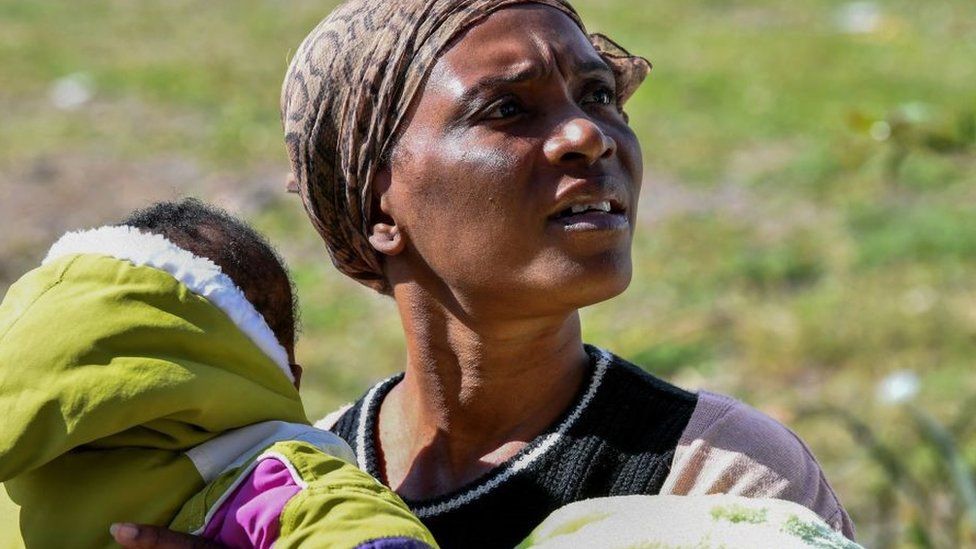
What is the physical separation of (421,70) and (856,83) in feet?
21.1

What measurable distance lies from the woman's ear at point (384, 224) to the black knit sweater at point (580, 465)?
0.40 metres

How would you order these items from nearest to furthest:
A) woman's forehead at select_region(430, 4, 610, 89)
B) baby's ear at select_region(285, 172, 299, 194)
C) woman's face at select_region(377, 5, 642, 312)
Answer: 1. woman's face at select_region(377, 5, 642, 312)
2. woman's forehead at select_region(430, 4, 610, 89)
3. baby's ear at select_region(285, 172, 299, 194)

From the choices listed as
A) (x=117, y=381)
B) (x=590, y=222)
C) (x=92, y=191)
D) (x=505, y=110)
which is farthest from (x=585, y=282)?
(x=92, y=191)

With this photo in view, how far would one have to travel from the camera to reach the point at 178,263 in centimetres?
193

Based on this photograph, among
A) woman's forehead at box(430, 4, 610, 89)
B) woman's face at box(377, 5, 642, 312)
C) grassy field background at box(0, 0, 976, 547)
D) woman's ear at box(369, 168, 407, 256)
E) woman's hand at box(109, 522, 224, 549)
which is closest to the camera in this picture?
woman's hand at box(109, 522, 224, 549)

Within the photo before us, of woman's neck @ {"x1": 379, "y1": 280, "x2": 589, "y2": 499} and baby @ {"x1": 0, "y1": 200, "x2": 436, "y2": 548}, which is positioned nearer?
baby @ {"x1": 0, "y1": 200, "x2": 436, "y2": 548}

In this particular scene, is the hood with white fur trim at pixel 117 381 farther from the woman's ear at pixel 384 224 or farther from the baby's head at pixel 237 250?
the woman's ear at pixel 384 224

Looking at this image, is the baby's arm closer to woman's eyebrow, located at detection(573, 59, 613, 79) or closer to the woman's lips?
the woman's lips

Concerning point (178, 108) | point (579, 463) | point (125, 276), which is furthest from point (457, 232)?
point (178, 108)

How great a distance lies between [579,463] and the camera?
2260 mm

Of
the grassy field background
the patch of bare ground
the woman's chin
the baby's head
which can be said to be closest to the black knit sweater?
the woman's chin

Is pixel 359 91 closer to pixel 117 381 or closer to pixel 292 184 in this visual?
pixel 292 184

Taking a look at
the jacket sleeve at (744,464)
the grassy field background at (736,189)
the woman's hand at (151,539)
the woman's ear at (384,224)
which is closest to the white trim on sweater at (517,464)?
the jacket sleeve at (744,464)

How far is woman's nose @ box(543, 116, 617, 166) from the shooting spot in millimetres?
2213
